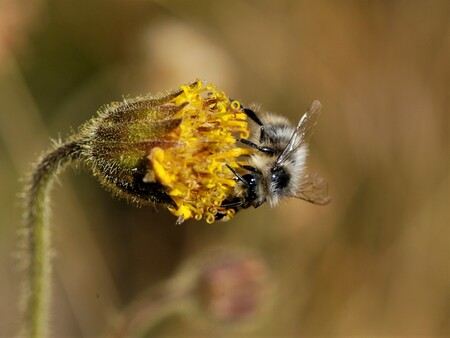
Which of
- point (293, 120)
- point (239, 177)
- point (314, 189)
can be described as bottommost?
point (314, 189)

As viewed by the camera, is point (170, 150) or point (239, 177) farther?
point (239, 177)

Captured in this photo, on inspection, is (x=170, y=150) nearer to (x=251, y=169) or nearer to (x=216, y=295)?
(x=251, y=169)

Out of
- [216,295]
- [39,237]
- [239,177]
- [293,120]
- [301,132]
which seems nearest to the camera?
[239,177]

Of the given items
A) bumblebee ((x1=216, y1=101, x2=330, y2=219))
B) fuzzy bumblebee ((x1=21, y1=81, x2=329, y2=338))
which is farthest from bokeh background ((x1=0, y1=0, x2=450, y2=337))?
fuzzy bumblebee ((x1=21, y1=81, x2=329, y2=338))

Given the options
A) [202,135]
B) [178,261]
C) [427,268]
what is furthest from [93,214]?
[427,268]

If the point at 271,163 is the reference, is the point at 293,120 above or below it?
above

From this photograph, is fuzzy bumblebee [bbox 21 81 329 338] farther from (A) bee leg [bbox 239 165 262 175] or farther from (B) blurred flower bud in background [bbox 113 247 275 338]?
(B) blurred flower bud in background [bbox 113 247 275 338]

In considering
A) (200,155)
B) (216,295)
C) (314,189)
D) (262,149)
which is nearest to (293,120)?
(216,295)
